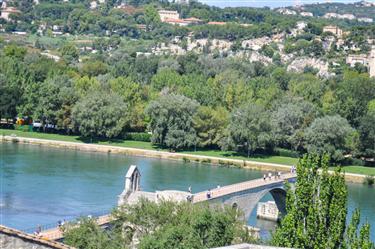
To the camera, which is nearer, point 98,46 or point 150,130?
point 150,130

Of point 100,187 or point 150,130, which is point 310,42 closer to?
point 150,130

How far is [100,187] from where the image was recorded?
45.3 meters

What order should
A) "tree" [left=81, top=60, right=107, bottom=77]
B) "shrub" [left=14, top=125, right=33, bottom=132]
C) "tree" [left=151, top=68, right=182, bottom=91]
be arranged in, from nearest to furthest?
1. "shrub" [left=14, top=125, right=33, bottom=132]
2. "tree" [left=151, top=68, right=182, bottom=91]
3. "tree" [left=81, top=60, right=107, bottom=77]

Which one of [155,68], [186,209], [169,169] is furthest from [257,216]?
[155,68]

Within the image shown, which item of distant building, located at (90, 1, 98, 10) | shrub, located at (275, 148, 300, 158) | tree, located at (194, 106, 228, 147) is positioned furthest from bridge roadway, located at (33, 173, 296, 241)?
Answer: distant building, located at (90, 1, 98, 10)

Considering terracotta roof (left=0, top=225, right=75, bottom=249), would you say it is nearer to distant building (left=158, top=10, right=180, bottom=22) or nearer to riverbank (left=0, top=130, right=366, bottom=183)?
riverbank (left=0, top=130, right=366, bottom=183)

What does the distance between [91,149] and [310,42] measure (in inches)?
2677

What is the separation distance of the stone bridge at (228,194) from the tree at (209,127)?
17.3 m

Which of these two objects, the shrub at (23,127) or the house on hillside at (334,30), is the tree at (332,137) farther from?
the house on hillside at (334,30)

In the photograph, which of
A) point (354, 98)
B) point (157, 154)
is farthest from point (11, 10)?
point (157, 154)

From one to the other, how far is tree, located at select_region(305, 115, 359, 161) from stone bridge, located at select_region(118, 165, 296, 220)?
13.8 m

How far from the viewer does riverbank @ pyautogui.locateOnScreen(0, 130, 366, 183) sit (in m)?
57.9

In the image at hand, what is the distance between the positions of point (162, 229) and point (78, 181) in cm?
2282

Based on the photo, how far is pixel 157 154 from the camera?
6041 centimetres
